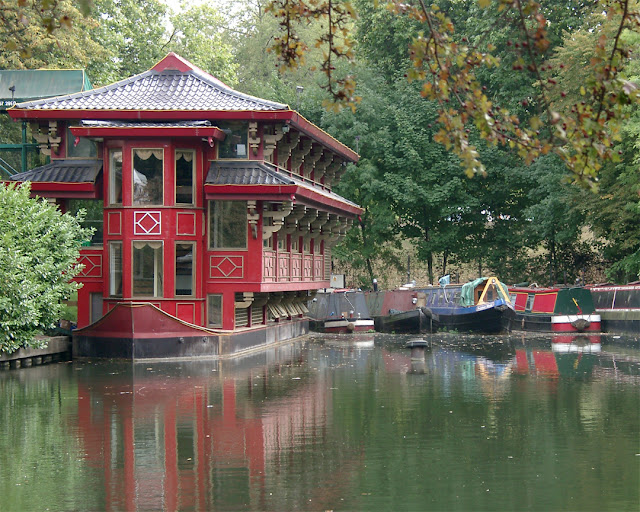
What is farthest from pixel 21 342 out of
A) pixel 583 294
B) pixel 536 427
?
pixel 583 294

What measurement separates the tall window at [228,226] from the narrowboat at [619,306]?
19.5 m

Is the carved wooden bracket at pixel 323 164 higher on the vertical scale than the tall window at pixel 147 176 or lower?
higher

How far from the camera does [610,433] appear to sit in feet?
52.3

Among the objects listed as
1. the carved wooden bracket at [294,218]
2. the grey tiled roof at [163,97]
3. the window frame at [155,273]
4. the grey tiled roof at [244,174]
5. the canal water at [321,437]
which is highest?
the grey tiled roof at [163,97]

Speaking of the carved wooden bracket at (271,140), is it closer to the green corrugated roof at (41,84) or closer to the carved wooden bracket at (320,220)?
the carved wooden bracket at (320,220)

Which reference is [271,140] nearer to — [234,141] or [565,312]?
[234,141]

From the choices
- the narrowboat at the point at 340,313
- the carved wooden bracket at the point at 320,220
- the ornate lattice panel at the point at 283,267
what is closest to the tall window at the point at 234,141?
the ornate lattice panel at the point at 283,267

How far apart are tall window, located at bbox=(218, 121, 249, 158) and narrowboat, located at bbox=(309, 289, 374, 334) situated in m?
15.5

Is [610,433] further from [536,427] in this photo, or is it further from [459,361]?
[459,361]

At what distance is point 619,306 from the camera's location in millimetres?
45531

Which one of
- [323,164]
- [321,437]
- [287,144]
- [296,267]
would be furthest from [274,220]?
[321,437]

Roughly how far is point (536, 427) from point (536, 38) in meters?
11.0

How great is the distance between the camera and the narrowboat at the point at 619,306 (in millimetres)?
43562

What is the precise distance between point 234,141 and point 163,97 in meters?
2.89
